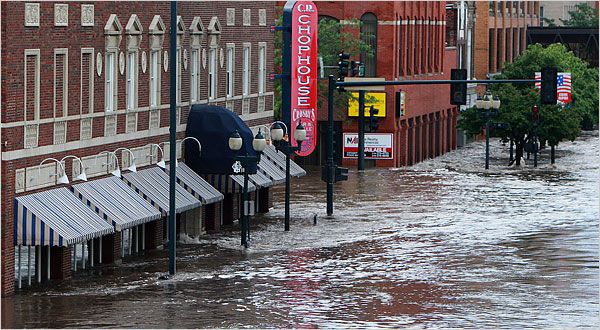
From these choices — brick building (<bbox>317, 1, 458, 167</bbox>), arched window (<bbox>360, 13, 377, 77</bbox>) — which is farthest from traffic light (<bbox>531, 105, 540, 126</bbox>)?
arched window (<bbox>360, 13, 377, 77</bbox>)

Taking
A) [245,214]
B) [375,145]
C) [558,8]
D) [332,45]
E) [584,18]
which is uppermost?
[558,8]

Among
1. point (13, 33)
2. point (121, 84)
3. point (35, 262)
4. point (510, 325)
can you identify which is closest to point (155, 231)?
point (121, 84)

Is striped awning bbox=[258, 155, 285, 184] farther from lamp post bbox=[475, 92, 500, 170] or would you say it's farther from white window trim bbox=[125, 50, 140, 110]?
lamp post bbox=[475, 92, 500, 170]

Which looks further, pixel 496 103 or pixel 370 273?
pixel 496 103

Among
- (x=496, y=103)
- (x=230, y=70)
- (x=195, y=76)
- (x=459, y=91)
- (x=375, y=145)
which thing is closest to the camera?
(x=195, y=76)

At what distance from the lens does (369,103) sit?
294 feet

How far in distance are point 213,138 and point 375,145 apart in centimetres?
3785

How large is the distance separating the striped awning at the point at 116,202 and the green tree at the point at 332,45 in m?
41.7

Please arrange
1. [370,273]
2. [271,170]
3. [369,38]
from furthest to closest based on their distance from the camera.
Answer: [369,38], [271,170], [370,273]

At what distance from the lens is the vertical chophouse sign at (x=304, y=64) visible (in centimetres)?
6234

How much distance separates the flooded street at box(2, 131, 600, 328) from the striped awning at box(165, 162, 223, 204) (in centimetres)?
140

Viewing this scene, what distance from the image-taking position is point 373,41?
9156cm

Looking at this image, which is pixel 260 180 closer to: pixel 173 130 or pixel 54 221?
pixel 173 130

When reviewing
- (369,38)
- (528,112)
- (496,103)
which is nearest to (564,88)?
(528,112)
